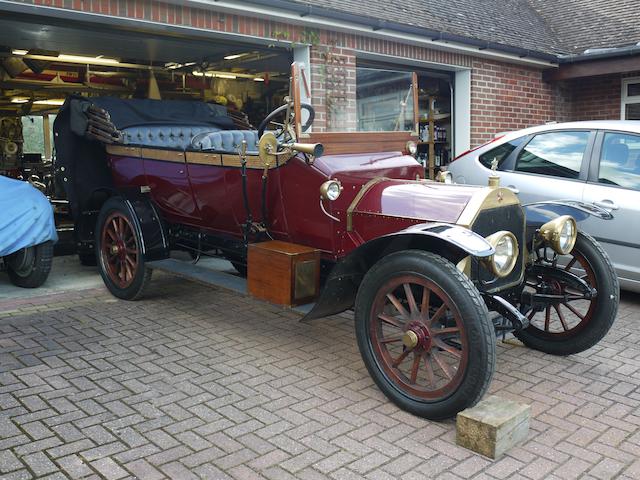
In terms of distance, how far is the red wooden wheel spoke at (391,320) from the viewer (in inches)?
128

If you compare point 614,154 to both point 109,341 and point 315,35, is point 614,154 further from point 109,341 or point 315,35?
point 109,341

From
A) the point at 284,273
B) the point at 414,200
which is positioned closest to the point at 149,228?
the point at 284,273

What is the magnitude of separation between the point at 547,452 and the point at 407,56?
613 centimetres

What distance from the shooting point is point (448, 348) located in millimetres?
3051

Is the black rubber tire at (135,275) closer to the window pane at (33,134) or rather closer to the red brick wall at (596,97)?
the red brick wall at (596,97)

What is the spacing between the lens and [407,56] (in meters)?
7.98

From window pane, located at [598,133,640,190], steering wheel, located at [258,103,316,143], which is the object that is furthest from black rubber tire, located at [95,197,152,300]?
window pane, located at [598,133,640,190]

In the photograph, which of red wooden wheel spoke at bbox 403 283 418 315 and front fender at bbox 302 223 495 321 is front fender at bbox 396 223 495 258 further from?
red wooden wheel spoke at bbox 403 283 418 315

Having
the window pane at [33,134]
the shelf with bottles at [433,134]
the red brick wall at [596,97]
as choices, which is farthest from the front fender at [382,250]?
the window pane at [33,134]

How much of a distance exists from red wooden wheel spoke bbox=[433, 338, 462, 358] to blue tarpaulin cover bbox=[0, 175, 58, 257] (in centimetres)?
400

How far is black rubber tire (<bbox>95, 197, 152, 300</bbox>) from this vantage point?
5.20 m

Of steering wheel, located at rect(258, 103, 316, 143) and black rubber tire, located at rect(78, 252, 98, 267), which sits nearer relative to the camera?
steering wheel, located at rect(258, 103, 316, 143)

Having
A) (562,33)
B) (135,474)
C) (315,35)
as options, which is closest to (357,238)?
(135,474)

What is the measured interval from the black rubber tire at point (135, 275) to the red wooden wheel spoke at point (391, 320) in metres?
2.60
